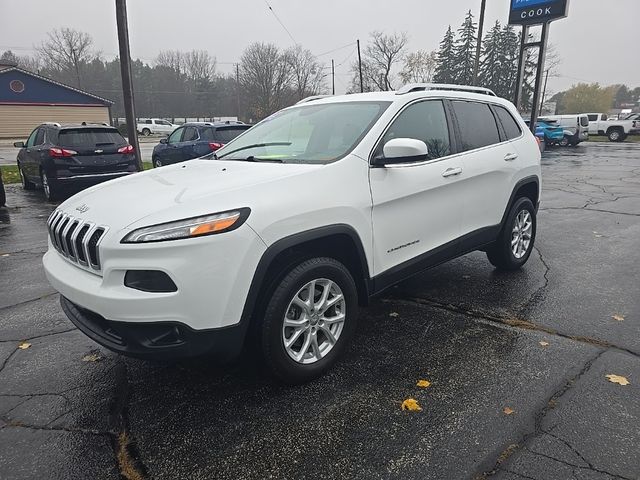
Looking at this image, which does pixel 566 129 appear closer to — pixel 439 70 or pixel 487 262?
pixel 487 262

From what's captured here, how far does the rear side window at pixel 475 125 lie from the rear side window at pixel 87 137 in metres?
8.39

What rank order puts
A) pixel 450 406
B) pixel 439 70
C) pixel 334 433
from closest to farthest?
pixel 334 433
pixel 450 406
pixel 439 70

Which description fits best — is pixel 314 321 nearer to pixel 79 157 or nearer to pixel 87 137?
pixel 79 157

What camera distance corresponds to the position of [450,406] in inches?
109

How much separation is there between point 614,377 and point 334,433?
1881 millimetres

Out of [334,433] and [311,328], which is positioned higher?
[311,328]

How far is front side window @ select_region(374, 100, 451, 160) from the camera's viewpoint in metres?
3.61

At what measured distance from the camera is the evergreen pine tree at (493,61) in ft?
191

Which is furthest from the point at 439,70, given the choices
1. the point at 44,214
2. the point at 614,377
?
the point at 614,377

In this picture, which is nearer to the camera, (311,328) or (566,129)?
(311,328)

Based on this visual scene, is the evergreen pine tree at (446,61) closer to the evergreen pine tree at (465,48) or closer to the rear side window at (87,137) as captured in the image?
the evergreen pine tree at (465,48)

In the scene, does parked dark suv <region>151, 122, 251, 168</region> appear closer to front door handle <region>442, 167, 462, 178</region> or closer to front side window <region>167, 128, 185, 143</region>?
front side window <region>167, 128, 185, 143</region>

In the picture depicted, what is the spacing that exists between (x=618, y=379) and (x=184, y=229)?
2827 millimetres

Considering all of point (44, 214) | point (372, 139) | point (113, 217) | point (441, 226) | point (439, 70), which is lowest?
point (44, 214)
